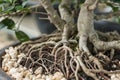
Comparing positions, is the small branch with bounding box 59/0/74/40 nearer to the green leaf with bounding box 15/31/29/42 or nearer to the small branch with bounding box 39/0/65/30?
the small branch with bounding box 39/0/65/30

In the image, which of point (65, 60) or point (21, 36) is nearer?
point (65, 60)

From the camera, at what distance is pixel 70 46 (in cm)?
78

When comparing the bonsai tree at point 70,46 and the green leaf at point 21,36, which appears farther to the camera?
the green leaf at point 21,36

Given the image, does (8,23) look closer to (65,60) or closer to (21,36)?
(21,36)

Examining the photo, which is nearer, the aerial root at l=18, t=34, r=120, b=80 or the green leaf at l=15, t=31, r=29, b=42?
the aerial root at l=18, t=34, r=120, b=80

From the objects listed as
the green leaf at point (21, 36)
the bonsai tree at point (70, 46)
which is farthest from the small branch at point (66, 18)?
the green leaf at point (21, 36)

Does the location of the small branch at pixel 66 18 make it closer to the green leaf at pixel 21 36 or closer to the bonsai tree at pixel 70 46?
the bonsai tree at pixel 70 46

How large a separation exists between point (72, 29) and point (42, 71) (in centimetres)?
18

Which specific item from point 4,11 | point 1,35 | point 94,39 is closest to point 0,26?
point 4,11

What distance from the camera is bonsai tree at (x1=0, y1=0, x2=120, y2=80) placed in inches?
27.4

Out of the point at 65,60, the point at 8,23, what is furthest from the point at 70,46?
the point at 8,23

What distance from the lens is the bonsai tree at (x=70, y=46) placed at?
697 mm

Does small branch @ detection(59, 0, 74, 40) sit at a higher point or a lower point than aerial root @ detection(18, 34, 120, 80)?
higher

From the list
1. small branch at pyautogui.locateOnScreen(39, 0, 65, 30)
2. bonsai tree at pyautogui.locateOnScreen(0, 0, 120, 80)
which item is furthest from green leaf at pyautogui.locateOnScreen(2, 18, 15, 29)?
small branch at pyautogui.locateOnScreen(39, 0, 65, 30)
